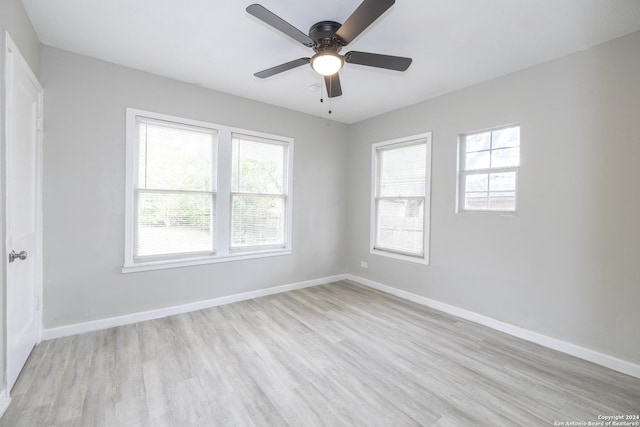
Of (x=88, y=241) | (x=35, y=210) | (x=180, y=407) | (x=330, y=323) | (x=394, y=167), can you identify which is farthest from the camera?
(x=394, y=167)

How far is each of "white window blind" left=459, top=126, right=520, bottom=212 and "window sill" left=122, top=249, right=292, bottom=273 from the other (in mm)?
2623

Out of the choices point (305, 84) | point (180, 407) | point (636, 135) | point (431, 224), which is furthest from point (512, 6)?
point (180, 407)

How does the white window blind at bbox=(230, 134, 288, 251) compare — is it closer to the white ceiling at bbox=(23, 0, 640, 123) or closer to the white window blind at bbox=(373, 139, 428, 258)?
the white ceiling at bbox=(23, 0, 640, 123)

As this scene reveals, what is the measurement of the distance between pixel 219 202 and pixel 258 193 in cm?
58

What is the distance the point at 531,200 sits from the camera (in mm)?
2777

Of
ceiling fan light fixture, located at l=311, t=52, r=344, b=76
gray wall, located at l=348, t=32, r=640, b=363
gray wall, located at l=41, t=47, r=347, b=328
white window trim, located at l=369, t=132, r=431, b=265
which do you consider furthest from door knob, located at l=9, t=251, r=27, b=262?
gray wall, located at l=348, t=32, r=640, b=363

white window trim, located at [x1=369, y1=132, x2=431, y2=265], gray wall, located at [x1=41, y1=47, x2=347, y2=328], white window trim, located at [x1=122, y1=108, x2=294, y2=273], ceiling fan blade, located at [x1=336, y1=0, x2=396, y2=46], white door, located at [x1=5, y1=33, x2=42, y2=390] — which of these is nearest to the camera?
ceiling fan blade, located at [x1=336, y1=0, x2=396, y2=46]

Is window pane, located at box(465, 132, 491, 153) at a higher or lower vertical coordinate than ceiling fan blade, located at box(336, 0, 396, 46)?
lower

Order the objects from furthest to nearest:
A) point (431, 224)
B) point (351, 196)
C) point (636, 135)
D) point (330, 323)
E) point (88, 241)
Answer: point (351, 196)
point (431, 224)
point (330, 323)
point (88, 241)
point (636, 135)

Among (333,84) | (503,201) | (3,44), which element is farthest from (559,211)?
→ (3,44)

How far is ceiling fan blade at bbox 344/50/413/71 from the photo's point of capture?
81.4 inches

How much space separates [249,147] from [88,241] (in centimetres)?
210

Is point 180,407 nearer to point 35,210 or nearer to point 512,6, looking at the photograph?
point 35,210

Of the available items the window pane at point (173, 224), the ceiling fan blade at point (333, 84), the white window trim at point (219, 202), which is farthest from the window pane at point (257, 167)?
the ceiling fan blade at point (333, 84)
